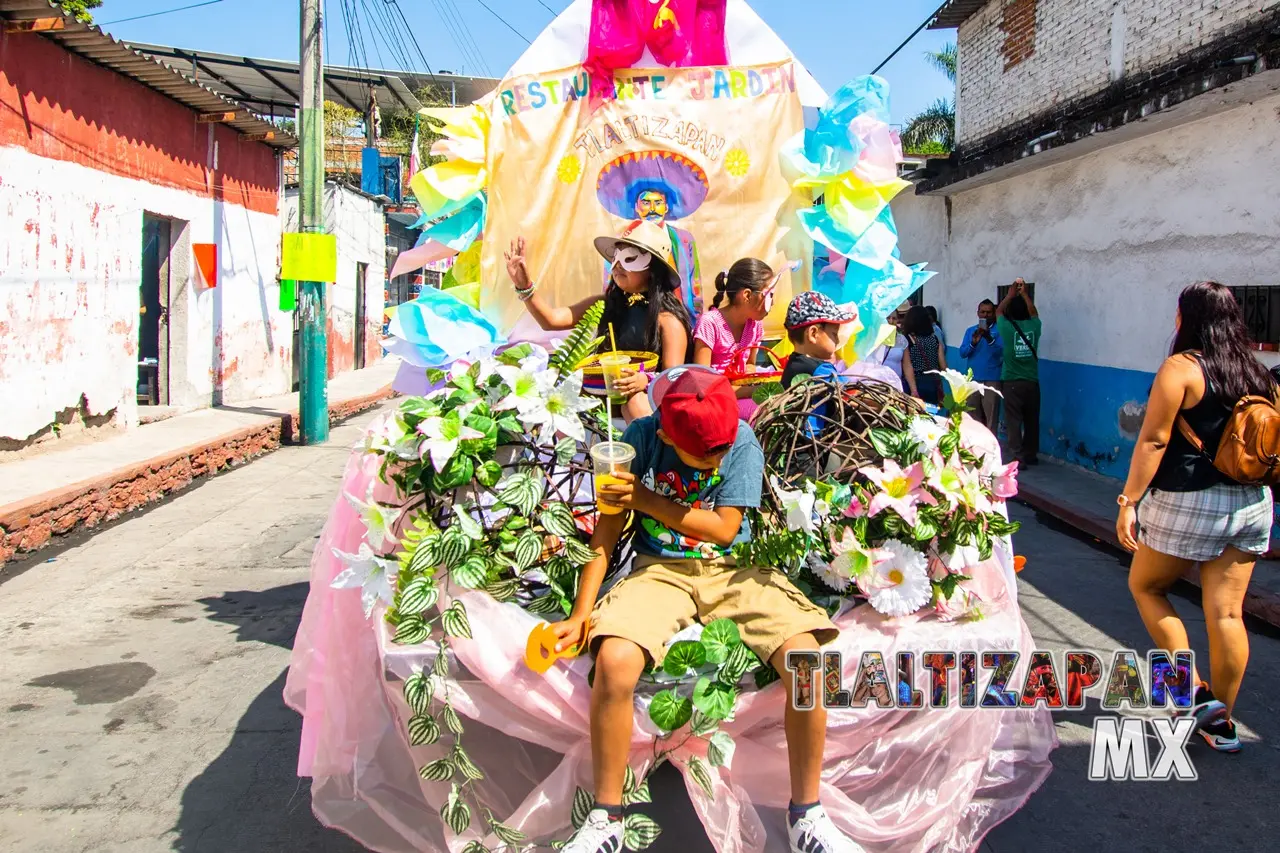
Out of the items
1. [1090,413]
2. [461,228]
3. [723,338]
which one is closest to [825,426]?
[723,338]

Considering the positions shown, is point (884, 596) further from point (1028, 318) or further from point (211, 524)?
point (1028, 318)

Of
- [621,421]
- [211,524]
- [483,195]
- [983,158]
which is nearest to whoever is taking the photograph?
[621,421]

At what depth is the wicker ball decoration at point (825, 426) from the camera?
3.37m

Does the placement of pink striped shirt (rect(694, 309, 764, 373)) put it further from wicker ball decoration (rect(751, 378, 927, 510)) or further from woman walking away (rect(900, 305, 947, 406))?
woman walking away (rect(900, 305, 947, 406))

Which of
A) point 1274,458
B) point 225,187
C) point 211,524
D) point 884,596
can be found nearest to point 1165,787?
point 1274,458

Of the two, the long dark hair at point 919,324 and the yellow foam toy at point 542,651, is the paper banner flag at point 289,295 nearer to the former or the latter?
the long dark hair at point 919,324

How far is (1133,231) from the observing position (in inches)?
373

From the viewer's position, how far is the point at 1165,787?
3600mm

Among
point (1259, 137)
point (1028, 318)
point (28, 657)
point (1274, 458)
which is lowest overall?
point (28, 657)

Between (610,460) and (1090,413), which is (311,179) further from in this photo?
(610,460)

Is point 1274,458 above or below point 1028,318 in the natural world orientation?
below

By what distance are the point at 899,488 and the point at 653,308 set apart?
143cm

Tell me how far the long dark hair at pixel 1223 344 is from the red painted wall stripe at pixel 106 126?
9.09 meters

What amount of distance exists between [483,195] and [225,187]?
35.3ft
